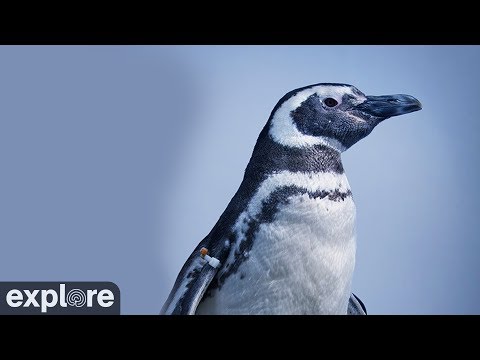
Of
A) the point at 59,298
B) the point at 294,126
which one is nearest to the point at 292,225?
the point at 294,126

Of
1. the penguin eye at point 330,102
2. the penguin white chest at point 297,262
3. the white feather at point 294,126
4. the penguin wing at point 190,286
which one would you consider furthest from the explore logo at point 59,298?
the penguin eye at point 330,102

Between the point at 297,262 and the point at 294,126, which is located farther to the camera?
the point at 294,126

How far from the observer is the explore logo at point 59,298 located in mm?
1985

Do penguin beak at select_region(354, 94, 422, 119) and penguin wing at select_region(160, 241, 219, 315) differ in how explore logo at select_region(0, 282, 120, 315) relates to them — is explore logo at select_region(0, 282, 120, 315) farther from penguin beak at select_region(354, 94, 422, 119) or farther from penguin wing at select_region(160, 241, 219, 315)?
penguin beak at select_region(354, 94, 422, 119)

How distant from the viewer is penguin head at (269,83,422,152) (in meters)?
1.82

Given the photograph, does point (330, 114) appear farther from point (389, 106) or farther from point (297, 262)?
point (297, 262)

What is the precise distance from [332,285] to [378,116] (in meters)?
0.53

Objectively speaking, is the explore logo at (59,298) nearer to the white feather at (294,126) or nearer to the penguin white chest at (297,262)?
the penguin white chest at (297,262)

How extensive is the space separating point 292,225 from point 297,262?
0.10 m

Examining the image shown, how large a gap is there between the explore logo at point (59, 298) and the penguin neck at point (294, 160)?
0.63 meters

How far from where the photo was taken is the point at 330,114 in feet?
6.03
